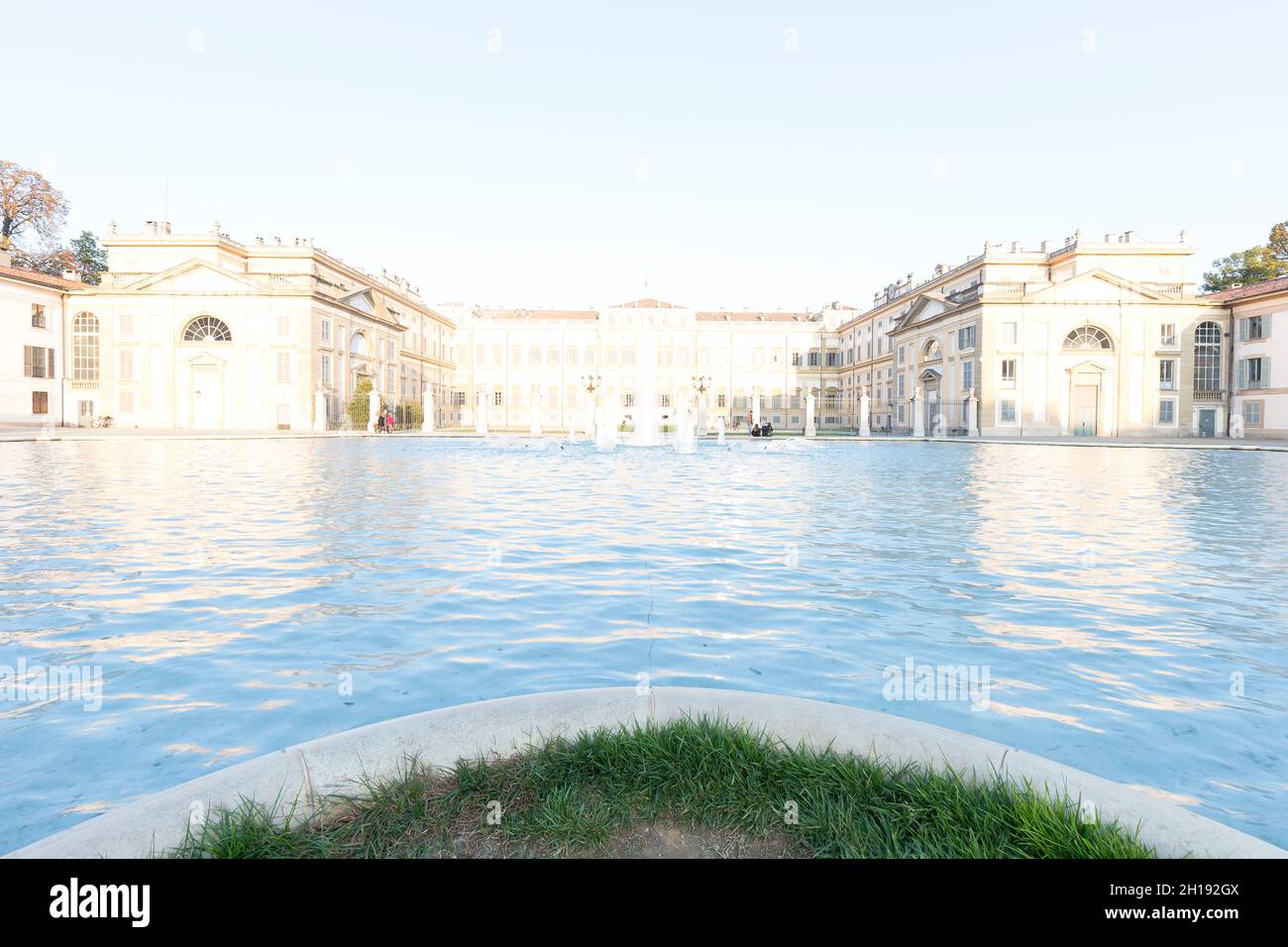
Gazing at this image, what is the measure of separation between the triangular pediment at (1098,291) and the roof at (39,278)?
2123 inches

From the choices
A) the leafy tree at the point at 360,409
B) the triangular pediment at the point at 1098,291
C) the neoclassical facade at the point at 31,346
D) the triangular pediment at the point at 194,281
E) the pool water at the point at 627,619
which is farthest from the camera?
the leafy tree at the point at 360,409

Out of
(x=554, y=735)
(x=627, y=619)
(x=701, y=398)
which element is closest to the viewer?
(x=554, y=735)

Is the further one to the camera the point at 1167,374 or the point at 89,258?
the point at 89,258

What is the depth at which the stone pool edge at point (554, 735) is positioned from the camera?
2002 millimetres

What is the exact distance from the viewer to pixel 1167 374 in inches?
1642

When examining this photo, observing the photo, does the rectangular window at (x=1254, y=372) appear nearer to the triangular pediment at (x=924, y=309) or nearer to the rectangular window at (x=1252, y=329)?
the rectangular window at (x=1252, y=329)

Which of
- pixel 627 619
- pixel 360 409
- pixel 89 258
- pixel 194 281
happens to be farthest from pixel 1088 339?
pixel 89 258

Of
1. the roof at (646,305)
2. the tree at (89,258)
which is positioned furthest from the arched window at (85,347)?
the roof at (646,305)

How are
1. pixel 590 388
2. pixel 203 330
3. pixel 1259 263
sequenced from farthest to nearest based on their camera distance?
pixel 590 388 < pixel 1259 263 < pixel 203 330

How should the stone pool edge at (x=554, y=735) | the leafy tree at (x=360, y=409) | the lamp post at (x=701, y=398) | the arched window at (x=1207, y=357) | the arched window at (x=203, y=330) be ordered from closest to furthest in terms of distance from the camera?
the stone pool edge at (x=554, y=735), the arched window at (x=1207, y=357), the arched window at (x=203, y=330), the leafy tree at (x=360, y=409), the lamp post at (x=701, y=398)

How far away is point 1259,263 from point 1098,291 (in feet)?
63.5

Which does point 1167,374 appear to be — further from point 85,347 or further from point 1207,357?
point 85,347
